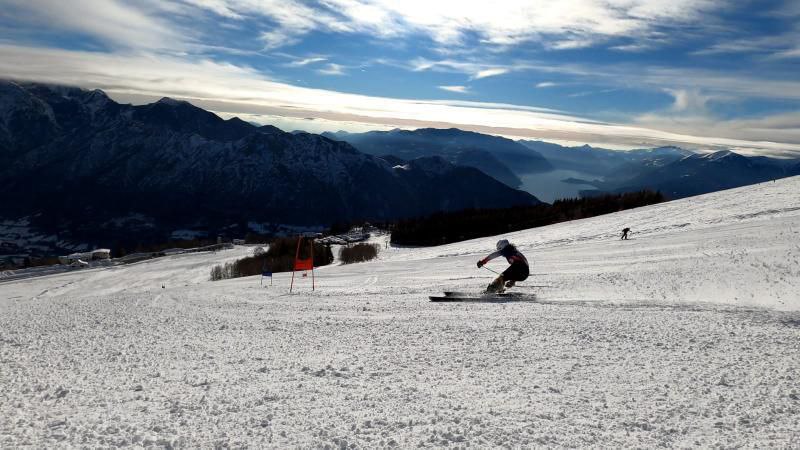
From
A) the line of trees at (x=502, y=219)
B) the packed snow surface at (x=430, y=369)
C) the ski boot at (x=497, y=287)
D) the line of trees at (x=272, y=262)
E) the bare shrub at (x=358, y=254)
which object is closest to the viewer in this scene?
the packed snow surface at (x=430, y=369)

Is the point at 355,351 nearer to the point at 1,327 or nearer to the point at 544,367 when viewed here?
the point at 544,367

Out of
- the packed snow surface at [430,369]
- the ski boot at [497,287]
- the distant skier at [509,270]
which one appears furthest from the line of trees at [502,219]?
the ski boot at [497,287]

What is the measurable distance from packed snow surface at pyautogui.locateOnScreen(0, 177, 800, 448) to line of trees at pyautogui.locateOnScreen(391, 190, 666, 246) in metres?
64.9

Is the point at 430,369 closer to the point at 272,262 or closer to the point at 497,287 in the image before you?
the point at 497,287

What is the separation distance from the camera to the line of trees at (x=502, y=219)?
7769cm

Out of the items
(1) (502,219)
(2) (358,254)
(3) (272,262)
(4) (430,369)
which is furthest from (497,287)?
(1) (502,219)

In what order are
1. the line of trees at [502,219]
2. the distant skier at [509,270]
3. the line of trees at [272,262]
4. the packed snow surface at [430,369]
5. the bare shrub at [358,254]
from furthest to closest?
the line of trees at [502,219] → the bare shrub at [358,254] → the line of trees at [272,262] → the distant skier at [509,270] → the packed snow surface at [430,369]

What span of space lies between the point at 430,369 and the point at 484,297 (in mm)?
7856

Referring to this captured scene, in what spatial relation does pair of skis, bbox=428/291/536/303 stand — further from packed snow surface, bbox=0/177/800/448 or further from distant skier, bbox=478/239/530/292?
packed snow surface, bbox=0/177/800/448

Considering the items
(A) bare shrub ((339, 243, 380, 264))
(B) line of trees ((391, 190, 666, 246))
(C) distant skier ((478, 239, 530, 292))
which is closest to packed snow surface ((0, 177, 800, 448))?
(C) distant skier ((478, 239, 530, 292))

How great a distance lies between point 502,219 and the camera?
10338cm

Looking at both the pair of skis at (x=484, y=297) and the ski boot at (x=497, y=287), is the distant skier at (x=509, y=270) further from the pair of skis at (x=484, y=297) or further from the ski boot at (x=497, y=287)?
the pair of skis at (x=484, y=297)

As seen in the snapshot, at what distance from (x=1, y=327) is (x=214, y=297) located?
7.24 metres

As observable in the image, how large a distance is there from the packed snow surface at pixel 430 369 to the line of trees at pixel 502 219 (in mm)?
64899
